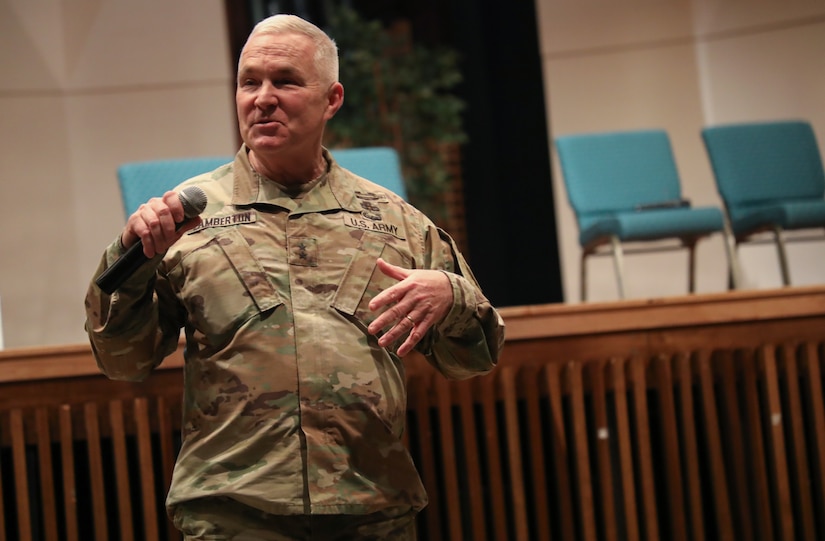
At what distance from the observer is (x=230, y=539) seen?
1.41m

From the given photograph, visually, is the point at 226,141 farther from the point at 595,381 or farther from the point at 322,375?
the point at 322,375

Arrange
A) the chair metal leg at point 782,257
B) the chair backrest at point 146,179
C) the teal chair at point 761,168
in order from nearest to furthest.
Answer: the chair backrest at point 146,179 < the chair metal leg at point 782,257 < the teal chair at point 761,168

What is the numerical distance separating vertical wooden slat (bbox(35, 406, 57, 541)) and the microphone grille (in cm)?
97

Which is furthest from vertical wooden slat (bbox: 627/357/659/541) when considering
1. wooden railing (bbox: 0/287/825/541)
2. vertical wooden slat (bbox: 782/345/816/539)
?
vertical wooden slat (bbox: 782/345/816/539)

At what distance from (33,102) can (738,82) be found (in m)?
3.31

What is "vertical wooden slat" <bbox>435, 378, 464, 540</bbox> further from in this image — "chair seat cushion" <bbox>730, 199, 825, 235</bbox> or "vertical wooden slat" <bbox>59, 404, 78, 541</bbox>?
"chair seat cushion" <bbox>730, 199, 825, 235</bbox>

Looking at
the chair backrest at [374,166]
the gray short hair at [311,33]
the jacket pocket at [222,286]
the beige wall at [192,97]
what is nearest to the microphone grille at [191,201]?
the jacket pocket at [222,286]

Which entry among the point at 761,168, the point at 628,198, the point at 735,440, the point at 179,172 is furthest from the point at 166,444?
the point at 761,168

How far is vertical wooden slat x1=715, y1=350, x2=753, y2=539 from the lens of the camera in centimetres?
223

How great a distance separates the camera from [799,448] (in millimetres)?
2236

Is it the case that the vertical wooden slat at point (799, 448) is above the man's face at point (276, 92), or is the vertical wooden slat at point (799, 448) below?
below

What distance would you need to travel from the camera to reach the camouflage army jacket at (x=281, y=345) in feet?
4.64

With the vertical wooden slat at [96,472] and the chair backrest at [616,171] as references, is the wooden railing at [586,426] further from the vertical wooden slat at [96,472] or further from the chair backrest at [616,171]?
the chair backrest at [616,171]

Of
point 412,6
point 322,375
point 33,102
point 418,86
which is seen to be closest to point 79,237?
point 33,102
